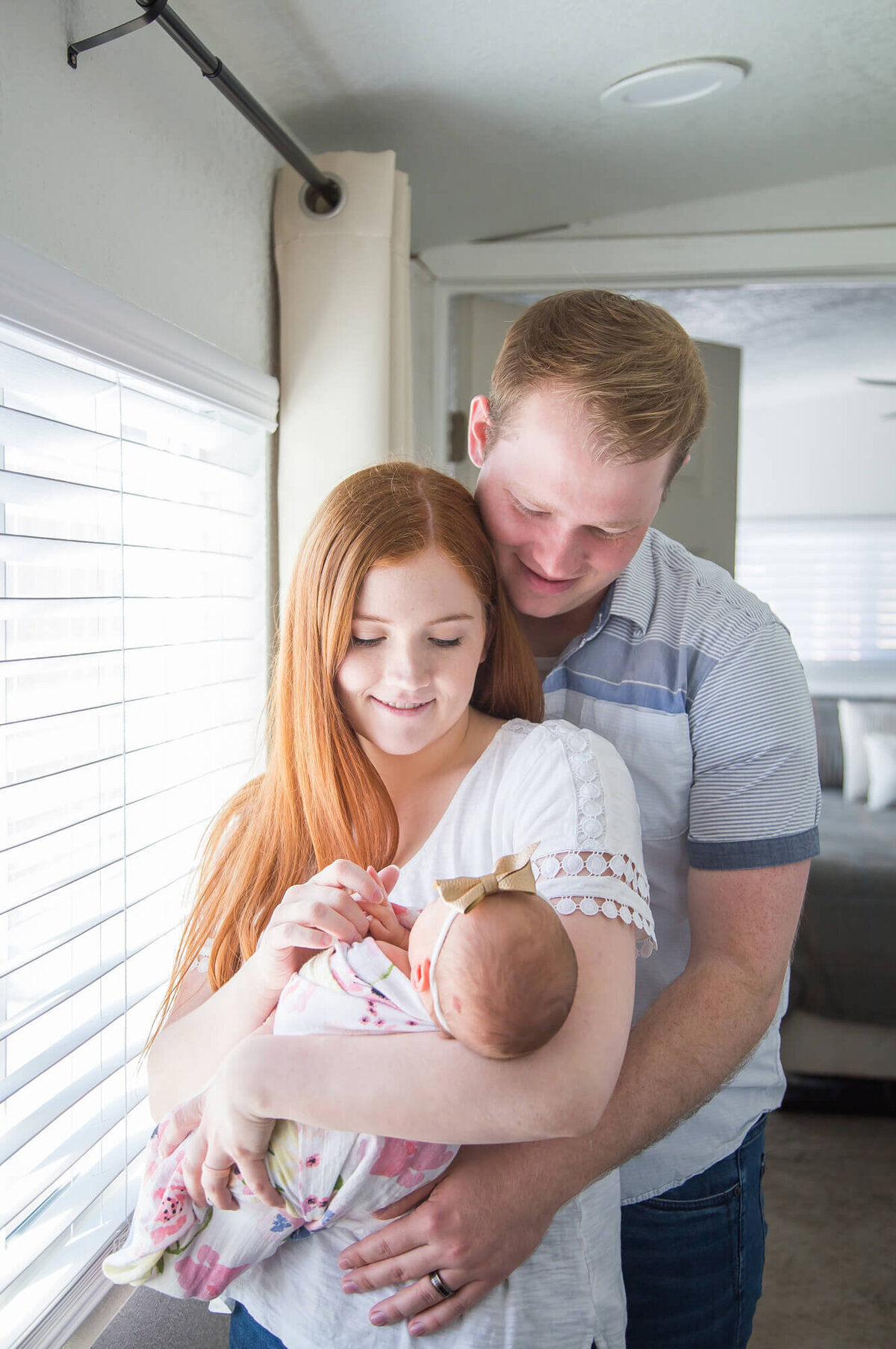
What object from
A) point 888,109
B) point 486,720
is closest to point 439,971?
point 486,720

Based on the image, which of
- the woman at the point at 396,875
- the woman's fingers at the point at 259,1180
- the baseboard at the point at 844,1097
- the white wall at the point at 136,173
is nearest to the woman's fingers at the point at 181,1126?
the woman at the point at 396,875

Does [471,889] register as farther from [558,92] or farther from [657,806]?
[558,92]

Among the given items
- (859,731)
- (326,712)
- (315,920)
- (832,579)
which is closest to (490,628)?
(326,712)

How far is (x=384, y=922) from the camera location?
101 centimetres

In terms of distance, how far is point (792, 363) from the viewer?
443 centimetres

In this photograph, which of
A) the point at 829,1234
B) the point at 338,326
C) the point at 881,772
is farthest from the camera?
the point at 881,772

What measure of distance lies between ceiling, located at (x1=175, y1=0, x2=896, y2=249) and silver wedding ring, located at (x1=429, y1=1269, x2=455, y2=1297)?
1610mm

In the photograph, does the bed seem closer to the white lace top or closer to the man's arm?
the man's arm

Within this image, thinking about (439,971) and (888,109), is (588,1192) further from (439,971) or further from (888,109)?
(888,109)

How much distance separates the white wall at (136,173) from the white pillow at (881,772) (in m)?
3.45

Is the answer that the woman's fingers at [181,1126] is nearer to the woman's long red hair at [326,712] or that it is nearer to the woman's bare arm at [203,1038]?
the woman's bare arm at [203,1038]

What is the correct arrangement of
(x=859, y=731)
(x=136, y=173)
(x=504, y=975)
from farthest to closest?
(x=859, y=731) < (x=136, y=173) < (x=504, y=975)

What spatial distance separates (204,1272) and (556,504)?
89cm

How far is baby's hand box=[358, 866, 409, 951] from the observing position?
1.00 meters
